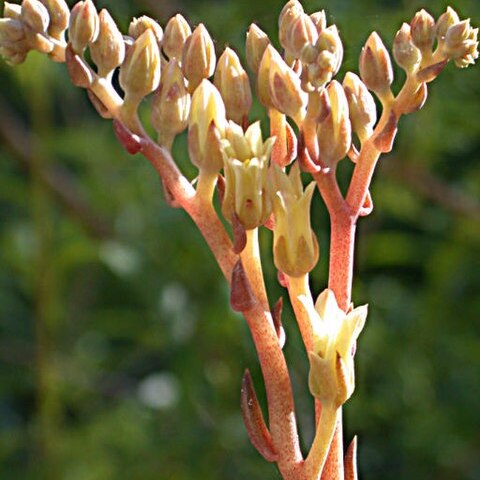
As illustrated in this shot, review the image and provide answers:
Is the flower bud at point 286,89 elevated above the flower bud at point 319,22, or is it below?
below

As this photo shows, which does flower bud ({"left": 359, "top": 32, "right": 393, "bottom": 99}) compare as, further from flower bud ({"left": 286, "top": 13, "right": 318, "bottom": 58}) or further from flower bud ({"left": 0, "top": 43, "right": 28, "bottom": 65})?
flower bud ({"left": 0, "top": 43, "right": 28, "bottom": 65})

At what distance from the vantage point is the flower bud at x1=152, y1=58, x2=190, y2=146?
1.12 m

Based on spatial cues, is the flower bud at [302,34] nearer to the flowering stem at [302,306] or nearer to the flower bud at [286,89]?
the flower bud at [286,89]

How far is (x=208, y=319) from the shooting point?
7.88 feet

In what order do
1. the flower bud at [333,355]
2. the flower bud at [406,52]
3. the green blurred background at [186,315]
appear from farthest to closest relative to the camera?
the green blurred background at [186,315]
the flower bud at [406,52]
the flower bud at [333,355]

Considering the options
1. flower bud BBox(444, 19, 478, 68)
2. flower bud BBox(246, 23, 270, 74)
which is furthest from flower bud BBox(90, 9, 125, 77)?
flower bud BBox(444, 19, 478, 68)

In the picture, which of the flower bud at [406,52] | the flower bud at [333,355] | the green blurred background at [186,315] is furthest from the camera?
the green blurred background at [186,315]

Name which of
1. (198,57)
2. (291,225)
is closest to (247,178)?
(291,225)

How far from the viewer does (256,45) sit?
1164 millimetres

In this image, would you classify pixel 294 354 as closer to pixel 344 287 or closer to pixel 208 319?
pixel 208 319

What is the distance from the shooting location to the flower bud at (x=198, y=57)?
1.12 m

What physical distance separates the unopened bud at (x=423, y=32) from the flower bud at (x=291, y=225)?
0.69 ft

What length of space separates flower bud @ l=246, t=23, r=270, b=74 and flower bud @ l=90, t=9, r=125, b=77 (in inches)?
5.4

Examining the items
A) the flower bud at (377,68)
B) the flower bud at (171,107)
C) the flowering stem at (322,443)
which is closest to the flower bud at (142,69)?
the flower bud at (171,107)
